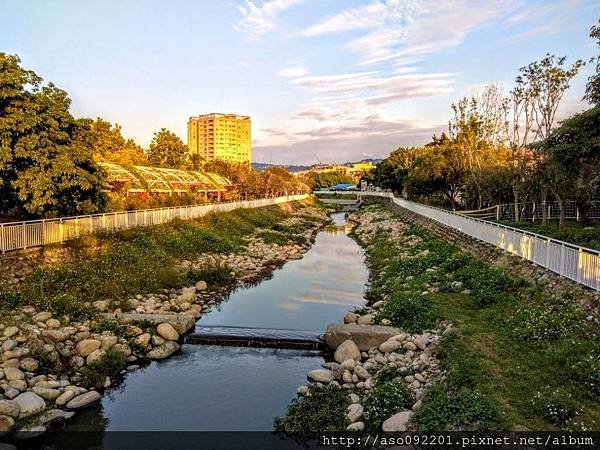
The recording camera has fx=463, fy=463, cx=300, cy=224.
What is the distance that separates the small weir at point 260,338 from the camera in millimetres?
14705

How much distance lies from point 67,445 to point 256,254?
22.3 metres

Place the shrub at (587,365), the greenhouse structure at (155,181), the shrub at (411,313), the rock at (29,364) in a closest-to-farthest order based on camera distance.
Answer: the shrub at (587,365) → the rock at (29,364) → the shrub at (411,313) → the greenhouse structure at (155,181)

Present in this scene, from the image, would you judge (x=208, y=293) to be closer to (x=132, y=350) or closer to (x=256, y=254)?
(x=132, y=350)

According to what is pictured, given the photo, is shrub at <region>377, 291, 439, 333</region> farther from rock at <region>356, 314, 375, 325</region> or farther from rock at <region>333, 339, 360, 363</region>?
rock at <region>333, 339, 360, 363</region>

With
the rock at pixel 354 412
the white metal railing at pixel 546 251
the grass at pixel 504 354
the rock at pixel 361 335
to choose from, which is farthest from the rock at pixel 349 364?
the white metal railing at pixel 546 251

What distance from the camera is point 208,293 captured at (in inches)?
827

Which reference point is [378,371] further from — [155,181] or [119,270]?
[155,181]

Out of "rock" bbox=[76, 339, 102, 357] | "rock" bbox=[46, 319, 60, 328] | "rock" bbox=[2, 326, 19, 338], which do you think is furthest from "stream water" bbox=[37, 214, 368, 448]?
"rock" bbox=[2, 326, 19, 338]

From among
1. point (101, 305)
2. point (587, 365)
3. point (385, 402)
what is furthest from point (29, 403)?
point (587, 365)

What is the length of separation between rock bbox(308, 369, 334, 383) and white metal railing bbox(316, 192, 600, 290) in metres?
6.84

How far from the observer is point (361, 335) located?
44.4ft

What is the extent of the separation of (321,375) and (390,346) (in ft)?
7.25

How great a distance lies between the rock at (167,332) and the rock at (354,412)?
7.02m

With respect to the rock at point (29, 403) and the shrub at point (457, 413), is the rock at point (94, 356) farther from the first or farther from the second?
the shrub at point (457, 413)
